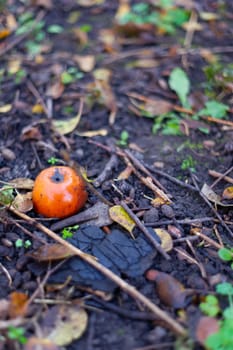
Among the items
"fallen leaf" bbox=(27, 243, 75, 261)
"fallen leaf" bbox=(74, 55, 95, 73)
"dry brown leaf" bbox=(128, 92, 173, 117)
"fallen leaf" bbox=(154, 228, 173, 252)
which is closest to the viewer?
"fallen leaf" bbox=(27, 243, 75, 261)

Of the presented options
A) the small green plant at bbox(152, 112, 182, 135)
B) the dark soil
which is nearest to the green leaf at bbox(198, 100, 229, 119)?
the dark soil

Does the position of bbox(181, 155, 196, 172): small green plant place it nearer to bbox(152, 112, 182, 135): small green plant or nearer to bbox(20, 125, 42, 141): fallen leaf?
bbox(152, 112, 182, 135): small green plant

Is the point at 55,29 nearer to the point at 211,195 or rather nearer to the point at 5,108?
the point at 5,108

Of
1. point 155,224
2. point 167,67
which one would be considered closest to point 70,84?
point 167,67

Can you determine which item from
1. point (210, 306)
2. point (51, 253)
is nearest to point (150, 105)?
point (51, 253)

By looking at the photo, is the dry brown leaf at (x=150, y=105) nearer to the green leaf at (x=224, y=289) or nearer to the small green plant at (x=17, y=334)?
the green leaf at (x=224, y=289)

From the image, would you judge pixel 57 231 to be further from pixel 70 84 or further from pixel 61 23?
pixel 61 23
